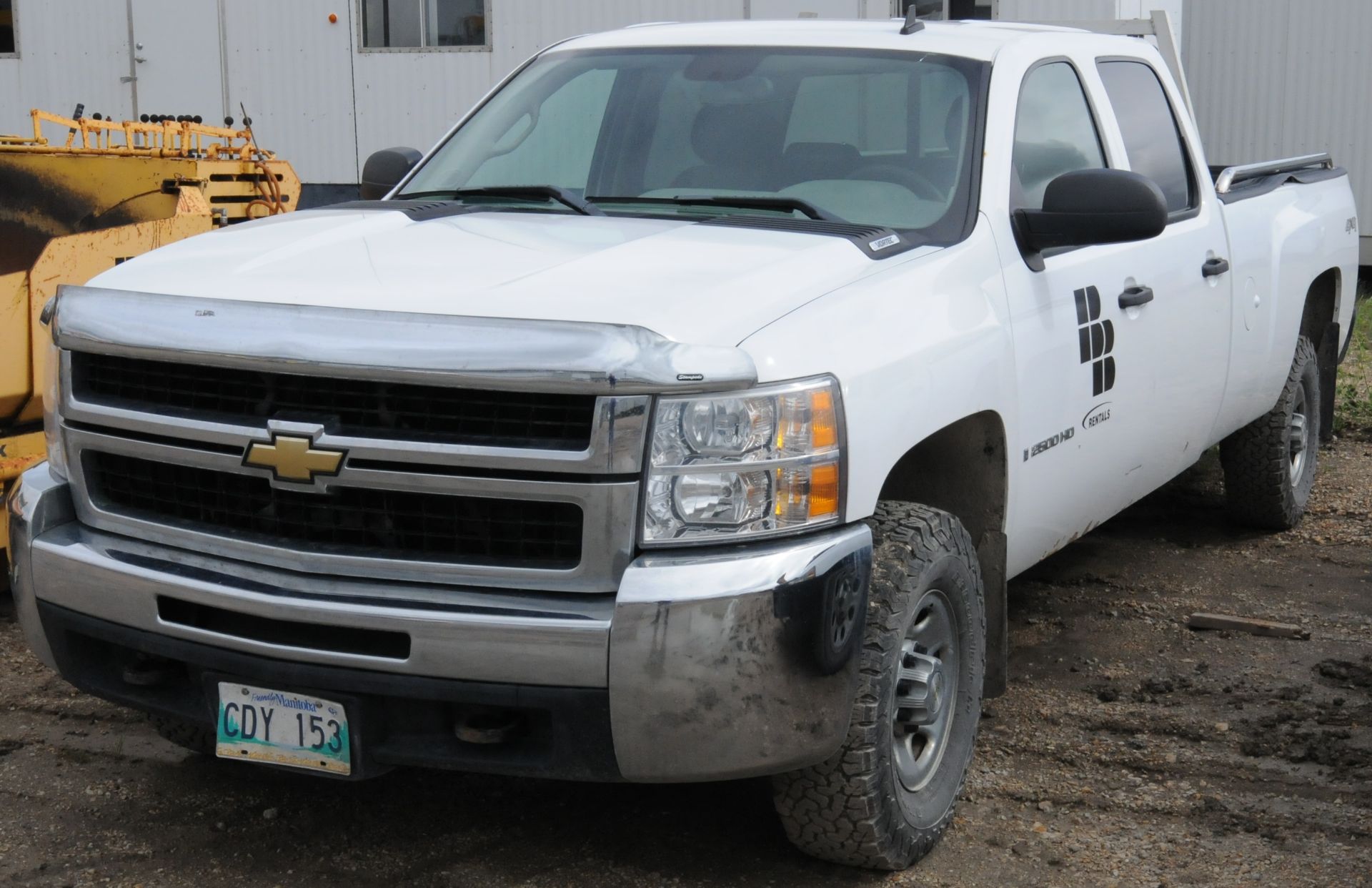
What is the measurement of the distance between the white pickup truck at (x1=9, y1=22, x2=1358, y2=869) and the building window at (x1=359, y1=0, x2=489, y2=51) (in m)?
8.55

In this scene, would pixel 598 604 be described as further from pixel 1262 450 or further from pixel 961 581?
pixel 1262 450

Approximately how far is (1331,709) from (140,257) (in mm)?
3361

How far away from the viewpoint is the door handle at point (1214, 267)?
4.88 m

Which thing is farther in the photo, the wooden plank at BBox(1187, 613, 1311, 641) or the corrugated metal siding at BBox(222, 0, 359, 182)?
the corrugated metal siding at BBox(222, 0, 359, 182)

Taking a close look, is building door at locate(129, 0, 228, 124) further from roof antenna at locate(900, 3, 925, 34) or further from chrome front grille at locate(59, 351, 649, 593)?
chrome front grille at locate(59, 351, 649, 593)

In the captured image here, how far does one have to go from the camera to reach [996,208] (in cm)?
384

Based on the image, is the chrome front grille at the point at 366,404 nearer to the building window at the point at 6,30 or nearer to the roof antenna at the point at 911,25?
the roof antenna at the point at 911,25

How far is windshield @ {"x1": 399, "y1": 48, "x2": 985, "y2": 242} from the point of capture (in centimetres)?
389

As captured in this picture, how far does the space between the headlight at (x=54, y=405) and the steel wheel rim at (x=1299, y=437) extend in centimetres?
478

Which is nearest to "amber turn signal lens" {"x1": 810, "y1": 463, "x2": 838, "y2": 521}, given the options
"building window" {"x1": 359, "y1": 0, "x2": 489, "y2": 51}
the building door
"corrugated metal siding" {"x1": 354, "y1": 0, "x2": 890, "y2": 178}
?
"corrugated metal siding" {"x1": 354, "y1": 0, "x2": 890, "y2": 178}

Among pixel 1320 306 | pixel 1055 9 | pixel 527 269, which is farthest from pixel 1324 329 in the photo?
pixel 1055 9

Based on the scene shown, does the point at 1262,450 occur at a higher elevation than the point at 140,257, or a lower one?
lower

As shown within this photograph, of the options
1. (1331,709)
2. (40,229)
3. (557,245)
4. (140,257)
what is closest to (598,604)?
(557,245)

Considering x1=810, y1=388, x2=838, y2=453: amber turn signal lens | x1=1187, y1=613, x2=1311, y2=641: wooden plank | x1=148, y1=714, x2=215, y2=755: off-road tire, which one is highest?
x1=810, y1=388, x2=838, y2=453: amber turn signal lens
